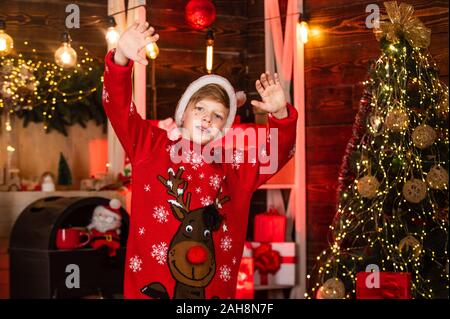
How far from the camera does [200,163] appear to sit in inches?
122

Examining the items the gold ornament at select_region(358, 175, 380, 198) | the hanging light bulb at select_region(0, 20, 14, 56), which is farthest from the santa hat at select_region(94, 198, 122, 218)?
the gold ornament at select_region(358, 175, 380, 198)

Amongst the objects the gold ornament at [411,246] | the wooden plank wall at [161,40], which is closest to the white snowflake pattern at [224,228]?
the wooden plank wall at [161,40]

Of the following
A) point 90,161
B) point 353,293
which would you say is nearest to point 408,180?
point 353,293

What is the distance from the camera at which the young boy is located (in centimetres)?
304

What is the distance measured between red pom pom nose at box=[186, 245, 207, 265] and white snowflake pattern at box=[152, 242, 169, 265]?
75 millimetres

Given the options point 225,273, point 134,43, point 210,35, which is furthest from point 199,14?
point 225,273

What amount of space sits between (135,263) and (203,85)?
0.61 m

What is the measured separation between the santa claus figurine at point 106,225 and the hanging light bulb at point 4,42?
0.98m

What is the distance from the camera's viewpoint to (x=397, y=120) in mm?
3850

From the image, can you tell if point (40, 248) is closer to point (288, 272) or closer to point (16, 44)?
point (16, 44)

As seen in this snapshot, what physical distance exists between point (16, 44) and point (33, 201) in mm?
1109

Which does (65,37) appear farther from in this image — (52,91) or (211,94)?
(211,94)

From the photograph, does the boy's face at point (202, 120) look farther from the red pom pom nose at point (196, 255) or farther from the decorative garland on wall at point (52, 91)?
the decorative garland on wall at point (52, 91)

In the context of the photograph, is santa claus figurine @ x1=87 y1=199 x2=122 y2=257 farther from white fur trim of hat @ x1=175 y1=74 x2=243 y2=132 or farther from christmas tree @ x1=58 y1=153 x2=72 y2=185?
white fur trim of hat @ x1=175 y1=74 x2=243 y2=132
